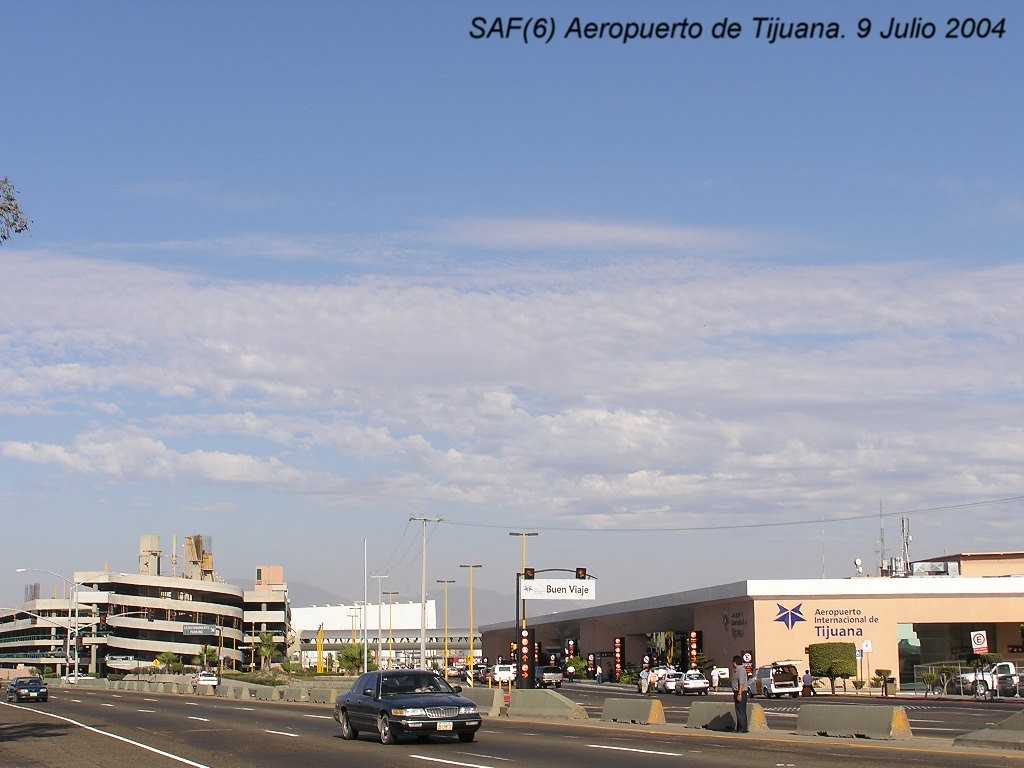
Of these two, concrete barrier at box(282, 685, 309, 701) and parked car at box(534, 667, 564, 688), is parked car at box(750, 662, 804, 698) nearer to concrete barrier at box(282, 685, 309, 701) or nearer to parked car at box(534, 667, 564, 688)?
concrete barrier at box(282, 685, 309, 701)

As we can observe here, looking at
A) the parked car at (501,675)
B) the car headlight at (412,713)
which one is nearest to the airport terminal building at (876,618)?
the parked car at (501,675)

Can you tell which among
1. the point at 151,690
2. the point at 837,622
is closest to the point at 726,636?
the point at 837,622

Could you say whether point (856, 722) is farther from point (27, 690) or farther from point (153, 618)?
point (153, 618)

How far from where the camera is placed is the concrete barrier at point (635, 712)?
33688mm

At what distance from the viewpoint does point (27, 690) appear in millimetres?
58219

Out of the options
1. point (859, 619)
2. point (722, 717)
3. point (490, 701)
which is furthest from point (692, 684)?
point (722, 717)

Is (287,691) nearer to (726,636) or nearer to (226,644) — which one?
(726,636)

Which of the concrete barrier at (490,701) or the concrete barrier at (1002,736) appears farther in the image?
the concrete barrier at (490,701)

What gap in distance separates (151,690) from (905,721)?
73.2 metres

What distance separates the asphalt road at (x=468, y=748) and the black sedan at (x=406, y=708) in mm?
371

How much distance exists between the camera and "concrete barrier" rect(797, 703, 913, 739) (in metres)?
25.8

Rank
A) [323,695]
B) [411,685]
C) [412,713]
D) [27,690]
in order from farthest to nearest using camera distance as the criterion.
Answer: [323,695]
[27,690]
[411,685]
[412,713]

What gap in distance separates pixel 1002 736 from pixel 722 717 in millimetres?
8608

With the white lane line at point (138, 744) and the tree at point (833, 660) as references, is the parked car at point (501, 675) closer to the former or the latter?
the tree at point (833, 660)
